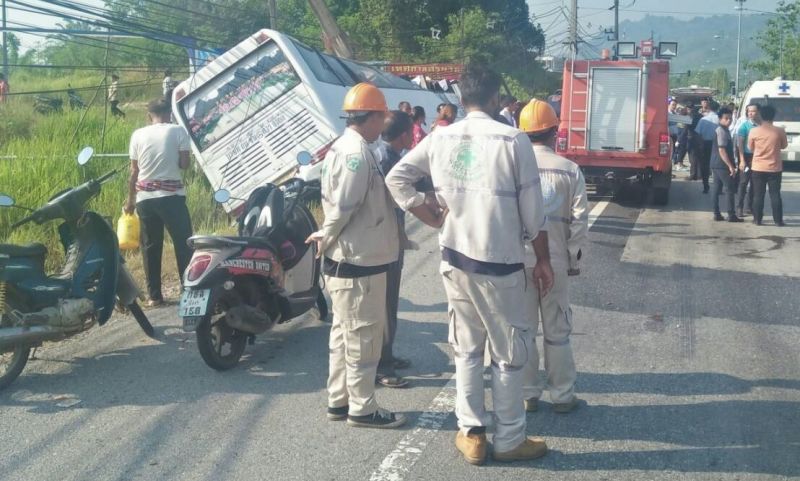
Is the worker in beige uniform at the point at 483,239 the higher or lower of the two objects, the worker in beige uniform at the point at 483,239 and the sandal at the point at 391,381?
the higher

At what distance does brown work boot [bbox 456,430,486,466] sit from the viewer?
4.34 metres

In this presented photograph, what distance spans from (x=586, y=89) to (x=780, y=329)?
8.26 metres

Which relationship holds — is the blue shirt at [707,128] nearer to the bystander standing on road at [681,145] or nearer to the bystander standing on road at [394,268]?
the bystander standing on road at [681,145]

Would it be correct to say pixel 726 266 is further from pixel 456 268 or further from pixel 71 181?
pixel 71 181

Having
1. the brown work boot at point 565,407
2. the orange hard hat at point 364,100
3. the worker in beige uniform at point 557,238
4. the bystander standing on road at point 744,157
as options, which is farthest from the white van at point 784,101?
the orange hard hat at point 364,100

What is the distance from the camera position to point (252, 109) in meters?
12.9

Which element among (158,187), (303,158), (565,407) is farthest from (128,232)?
(565,407)

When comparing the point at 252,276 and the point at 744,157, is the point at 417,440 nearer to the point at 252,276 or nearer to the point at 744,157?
the point at 252,276

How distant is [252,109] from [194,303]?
7.68 meters

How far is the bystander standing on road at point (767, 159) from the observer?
11.7m

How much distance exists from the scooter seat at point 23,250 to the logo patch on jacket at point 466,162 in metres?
3.12

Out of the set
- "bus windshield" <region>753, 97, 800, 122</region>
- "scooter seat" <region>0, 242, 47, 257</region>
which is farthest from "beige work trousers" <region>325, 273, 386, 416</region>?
"bus windshield" <region>753, 97, 800, 122</region>

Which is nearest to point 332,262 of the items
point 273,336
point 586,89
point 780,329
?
point 273,336

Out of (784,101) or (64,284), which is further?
(784,101)
